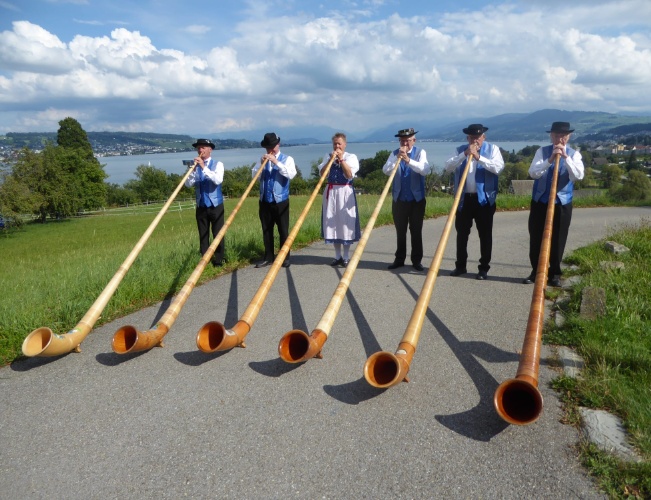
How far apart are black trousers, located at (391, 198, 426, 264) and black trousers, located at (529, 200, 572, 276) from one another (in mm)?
1581

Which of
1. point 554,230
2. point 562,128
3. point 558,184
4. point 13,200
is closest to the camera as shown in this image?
point 562,128

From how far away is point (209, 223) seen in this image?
746 cm

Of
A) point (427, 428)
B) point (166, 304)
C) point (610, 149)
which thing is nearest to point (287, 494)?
point (427, 428)

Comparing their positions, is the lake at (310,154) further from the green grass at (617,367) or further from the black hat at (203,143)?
the green grass at (617,367)

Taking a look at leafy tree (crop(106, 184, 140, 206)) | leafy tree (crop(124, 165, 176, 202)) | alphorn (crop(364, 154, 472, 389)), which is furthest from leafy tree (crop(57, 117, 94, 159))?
alphorn (crop(364, 154, 472, 389))

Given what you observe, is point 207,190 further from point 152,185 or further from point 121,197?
point 152,185

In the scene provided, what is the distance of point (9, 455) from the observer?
9.81 feet

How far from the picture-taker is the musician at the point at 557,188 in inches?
219

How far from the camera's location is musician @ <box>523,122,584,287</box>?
18.2 ft

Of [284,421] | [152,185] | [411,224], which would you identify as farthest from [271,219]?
[152,185]

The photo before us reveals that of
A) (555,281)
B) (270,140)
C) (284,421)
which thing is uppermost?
(270,140)

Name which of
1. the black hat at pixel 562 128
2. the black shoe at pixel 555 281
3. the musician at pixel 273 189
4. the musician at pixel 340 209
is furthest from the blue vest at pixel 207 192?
the black shoe at pixel 555 281

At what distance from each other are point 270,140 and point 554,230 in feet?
13.8

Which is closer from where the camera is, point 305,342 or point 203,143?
point 305,342
